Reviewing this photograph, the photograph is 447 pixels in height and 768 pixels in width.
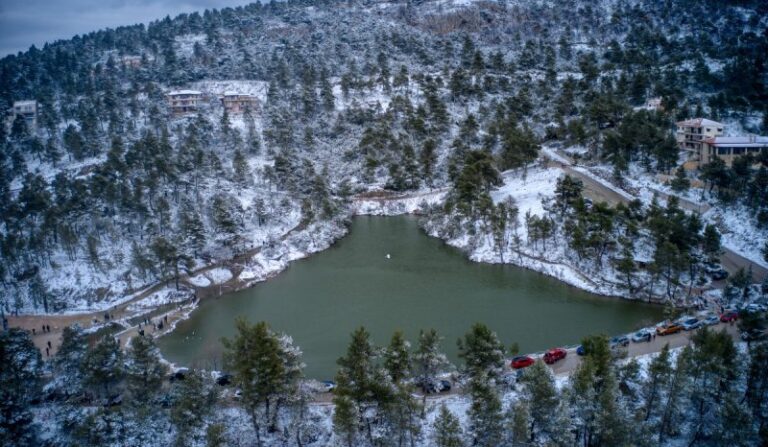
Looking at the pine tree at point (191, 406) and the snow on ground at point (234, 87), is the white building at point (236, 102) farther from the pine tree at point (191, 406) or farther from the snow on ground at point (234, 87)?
the pine tree at point (191, 406)

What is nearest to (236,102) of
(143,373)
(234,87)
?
(234,87)

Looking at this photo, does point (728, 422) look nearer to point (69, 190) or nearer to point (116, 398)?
point (116, 398)

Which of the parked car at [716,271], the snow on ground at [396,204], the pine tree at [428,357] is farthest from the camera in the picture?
the snow on ground at [396,204]

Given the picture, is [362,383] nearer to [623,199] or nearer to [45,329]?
[45,329]

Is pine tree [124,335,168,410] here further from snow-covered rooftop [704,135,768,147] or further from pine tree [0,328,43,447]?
snow-covered rooftop [704,135,768,147]

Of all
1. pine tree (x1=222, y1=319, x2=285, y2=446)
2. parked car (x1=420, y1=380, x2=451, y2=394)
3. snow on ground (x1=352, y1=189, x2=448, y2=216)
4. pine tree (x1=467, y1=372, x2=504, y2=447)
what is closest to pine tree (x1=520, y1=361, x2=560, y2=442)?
pine tree (x1=467, y1=372, x2=504, y2=447)

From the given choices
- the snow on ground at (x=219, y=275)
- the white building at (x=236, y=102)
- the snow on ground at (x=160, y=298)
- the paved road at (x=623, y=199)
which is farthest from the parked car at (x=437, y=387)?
the white building at (x=236, y=102)
